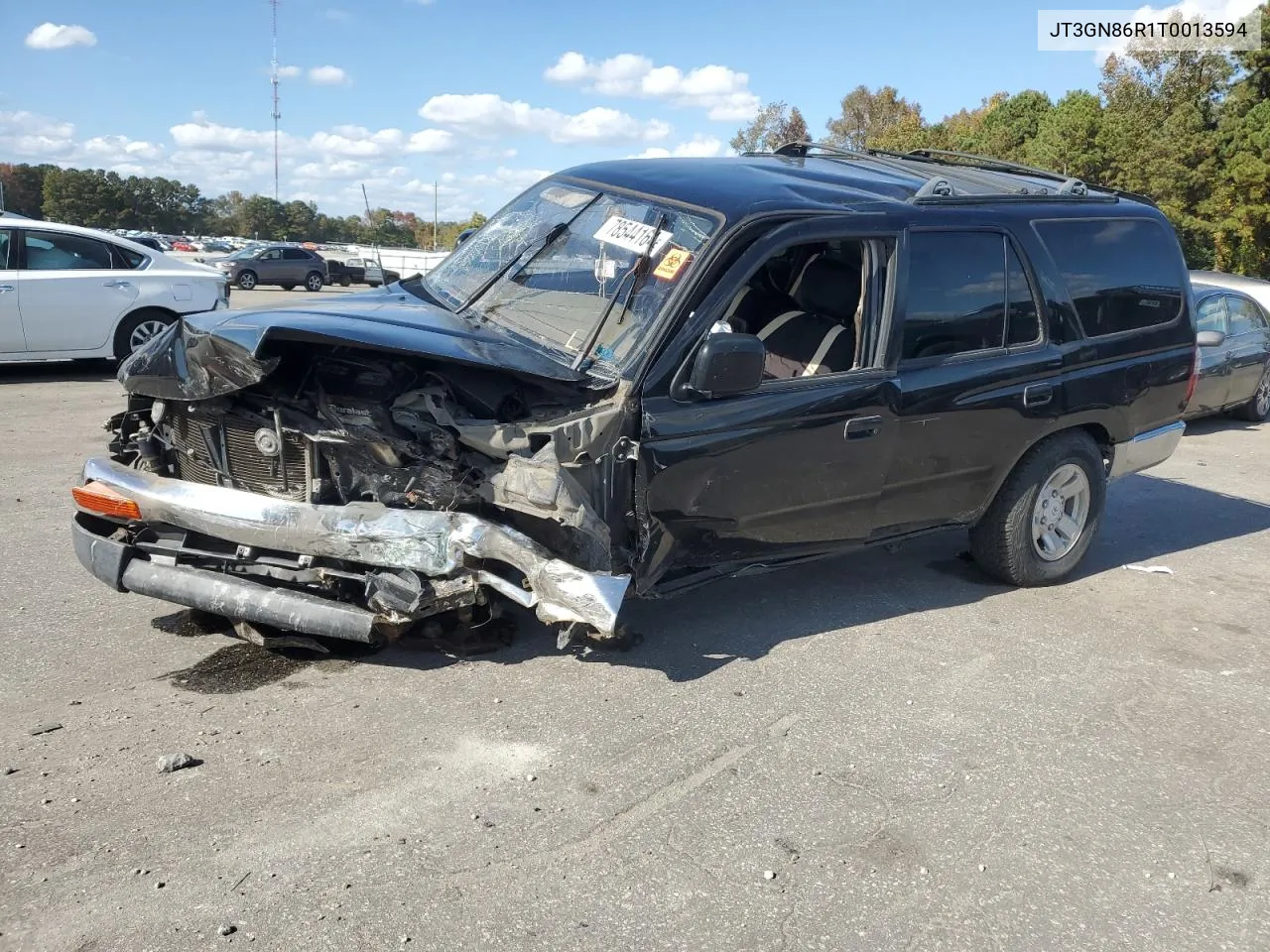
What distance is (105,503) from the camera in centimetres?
412

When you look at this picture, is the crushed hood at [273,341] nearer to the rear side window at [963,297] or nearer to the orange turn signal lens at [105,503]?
the orange turn signal lens at [105,503]

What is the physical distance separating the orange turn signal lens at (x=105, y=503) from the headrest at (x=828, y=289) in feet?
10.4

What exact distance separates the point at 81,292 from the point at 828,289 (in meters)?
8.83

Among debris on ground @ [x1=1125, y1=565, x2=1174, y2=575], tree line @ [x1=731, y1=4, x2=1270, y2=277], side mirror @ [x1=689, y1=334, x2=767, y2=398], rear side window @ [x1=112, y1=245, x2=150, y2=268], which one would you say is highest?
tree line @ [x1=731, y1=4, x2=1270, y2=277]

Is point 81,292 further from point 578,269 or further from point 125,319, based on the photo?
point 578,269

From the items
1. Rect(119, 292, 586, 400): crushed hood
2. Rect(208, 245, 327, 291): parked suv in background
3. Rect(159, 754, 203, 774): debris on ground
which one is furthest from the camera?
Rect(208, 245, 327, 291): parked suv in background

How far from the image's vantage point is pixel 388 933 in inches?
104

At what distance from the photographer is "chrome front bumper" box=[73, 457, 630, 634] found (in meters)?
3.65

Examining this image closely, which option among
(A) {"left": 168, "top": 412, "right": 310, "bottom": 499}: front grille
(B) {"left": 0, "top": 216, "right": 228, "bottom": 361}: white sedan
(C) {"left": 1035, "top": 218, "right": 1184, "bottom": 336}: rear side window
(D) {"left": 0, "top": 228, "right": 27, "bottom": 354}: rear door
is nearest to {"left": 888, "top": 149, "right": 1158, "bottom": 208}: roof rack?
(C) {"left": 1035, "top": 218, "right": 1184, "bottom": 336}: rear side window

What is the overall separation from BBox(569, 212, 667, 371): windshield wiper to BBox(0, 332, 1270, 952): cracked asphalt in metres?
1.30

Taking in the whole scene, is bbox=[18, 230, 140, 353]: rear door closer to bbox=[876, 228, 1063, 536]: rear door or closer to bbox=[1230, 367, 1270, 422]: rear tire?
bbox=[876, 228, 1063, 536]: rear door

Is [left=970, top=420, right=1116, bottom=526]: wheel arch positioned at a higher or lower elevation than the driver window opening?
lower

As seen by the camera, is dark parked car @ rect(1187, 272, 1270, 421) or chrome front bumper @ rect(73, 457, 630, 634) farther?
dark parked car @ rect(1187, 272, 1270, 421)

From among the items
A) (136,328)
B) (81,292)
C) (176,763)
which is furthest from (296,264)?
(176,763)
